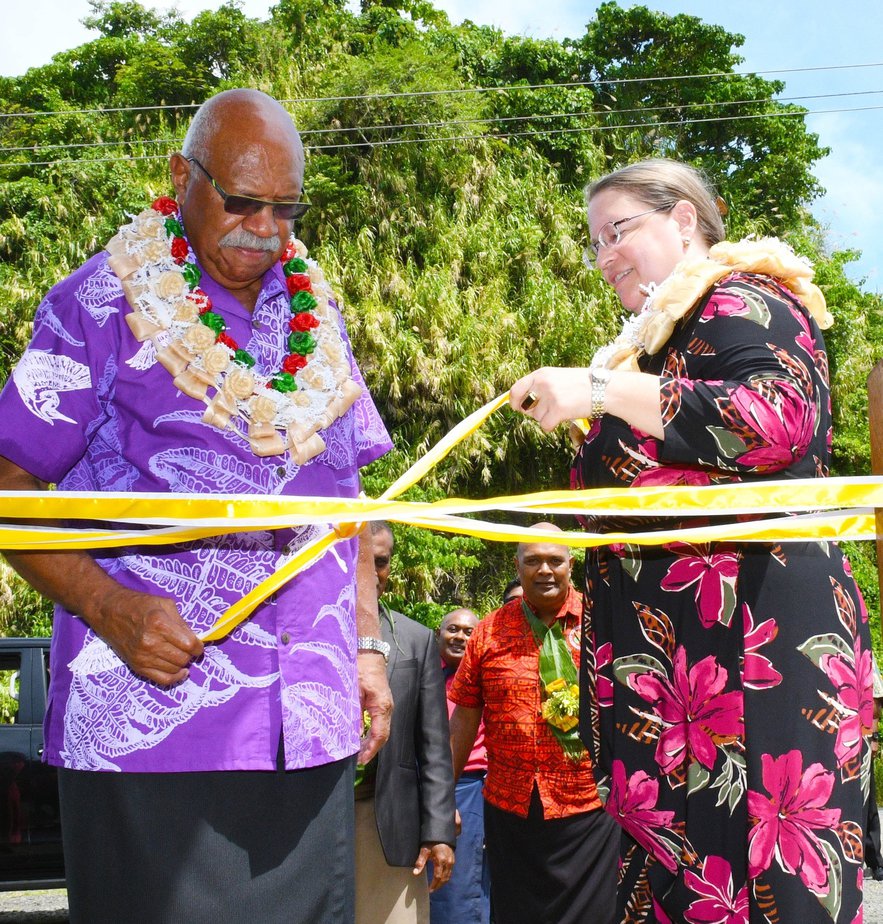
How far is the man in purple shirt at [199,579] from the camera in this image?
1896mm

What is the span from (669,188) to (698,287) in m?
0.48

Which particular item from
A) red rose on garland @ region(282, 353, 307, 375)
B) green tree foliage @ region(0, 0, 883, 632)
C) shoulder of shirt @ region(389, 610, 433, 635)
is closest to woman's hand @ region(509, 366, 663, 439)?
red rose on garland @ region(282, 353, 307, 375)

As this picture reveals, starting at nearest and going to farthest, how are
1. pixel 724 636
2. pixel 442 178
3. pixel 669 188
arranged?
pixel 724 636, pixel 669 188, pixel 442 178

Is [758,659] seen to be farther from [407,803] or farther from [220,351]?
[407,803]

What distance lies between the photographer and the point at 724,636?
2.05 metres

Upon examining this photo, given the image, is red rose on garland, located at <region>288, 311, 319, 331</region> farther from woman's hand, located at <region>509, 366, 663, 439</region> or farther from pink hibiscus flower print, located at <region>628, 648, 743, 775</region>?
pink hibiscus flower print, located at <region>628, 648, 743, 775</region>

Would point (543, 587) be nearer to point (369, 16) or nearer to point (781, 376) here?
point (781, 376)

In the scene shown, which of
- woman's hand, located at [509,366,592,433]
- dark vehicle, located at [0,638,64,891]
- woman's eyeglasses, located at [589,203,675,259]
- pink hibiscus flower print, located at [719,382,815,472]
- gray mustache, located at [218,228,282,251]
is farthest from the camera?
dark vehicle, located at [0,638,64,891]

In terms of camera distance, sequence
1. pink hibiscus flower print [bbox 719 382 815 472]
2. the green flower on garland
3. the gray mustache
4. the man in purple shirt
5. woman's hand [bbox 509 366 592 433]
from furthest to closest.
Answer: the green flower on garland, the gray mustache, woman's hand [bbox 509 366 592 433], pink hibiscus flower print [bbox 719 382 815 472], the man in purple shirt

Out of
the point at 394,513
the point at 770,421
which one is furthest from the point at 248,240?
the point at 770,421

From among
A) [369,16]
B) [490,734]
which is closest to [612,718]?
[490,734]

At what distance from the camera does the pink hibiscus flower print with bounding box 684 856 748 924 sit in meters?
1.98

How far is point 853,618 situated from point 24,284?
17632 millimetres

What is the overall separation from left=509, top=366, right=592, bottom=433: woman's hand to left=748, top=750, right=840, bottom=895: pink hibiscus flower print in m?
0.75
